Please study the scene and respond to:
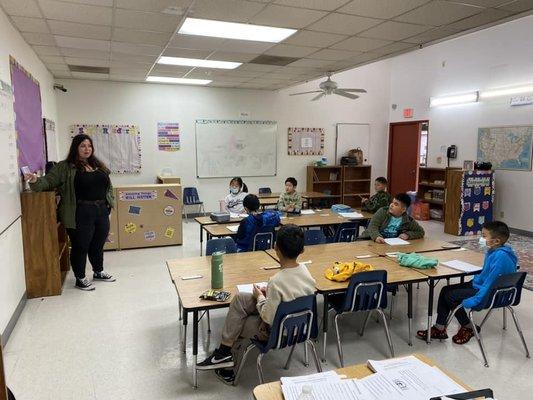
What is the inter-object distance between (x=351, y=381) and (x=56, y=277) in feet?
12.4

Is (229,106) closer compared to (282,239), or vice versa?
(282,239)

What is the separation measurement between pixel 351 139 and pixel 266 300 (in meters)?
8.27

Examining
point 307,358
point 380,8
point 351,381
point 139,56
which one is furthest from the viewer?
point 139,56

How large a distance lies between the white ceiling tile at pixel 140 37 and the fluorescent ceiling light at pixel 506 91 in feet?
20.1

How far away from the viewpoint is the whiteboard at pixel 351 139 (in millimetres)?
9820

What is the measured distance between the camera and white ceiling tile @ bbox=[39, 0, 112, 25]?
3.48 meters

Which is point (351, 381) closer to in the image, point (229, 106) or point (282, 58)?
point (282, 58)

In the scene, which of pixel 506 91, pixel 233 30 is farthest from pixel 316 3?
pixel 506 91

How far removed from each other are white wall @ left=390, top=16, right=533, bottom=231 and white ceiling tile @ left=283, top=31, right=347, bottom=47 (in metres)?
4.28

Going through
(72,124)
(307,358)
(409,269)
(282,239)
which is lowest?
(307,358)

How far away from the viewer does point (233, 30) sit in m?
4.30

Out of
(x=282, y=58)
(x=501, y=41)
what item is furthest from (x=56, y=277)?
(x=501, y=41)

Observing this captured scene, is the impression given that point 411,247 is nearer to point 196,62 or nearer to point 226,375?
point 226,375

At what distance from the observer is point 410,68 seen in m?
9.40
